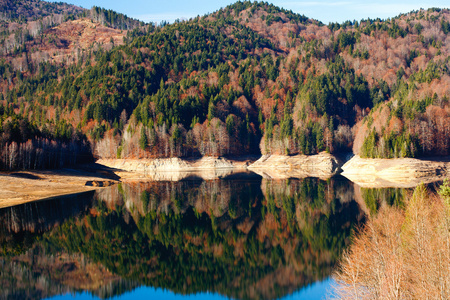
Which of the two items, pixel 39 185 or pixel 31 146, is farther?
pixel 31 146

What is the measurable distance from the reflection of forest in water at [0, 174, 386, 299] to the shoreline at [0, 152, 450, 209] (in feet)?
39.6

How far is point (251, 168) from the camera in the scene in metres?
138

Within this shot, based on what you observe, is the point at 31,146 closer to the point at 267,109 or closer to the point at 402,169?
the point at 402,169

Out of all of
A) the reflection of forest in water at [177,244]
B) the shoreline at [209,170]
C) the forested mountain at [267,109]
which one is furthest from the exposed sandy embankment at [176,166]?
the reflection of forest in water at [177,244]

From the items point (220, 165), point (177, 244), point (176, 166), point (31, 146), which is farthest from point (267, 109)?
point (177, 244)

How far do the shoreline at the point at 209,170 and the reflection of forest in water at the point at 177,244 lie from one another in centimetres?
1207

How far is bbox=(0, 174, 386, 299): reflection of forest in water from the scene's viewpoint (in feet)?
98.7

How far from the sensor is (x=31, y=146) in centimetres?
9056

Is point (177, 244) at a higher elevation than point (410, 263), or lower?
lower

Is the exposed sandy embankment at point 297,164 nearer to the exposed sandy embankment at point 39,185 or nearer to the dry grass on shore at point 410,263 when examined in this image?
the exposed sandy embankment at point 39,185

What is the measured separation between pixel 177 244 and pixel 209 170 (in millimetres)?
97405

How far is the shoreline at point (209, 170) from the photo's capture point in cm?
7425

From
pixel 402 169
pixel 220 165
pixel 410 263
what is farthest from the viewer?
pixel 220 165

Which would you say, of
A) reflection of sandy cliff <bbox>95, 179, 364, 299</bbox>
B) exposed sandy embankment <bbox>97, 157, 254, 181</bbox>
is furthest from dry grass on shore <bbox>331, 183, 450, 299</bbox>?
exposed sandy embankment <bbox>97, 157, 254, 181</bbox>
